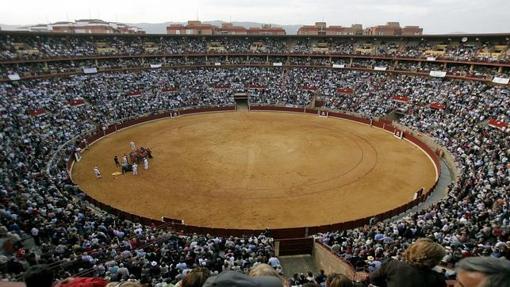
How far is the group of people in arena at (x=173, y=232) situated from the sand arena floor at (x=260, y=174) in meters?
3.21

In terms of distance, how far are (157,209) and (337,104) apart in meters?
39.3

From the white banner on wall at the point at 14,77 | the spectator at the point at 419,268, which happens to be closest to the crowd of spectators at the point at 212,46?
the white banner on wall at the point at 14,77

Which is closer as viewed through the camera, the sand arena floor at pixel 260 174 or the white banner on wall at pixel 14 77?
the sand arena floor at pixel 260 174

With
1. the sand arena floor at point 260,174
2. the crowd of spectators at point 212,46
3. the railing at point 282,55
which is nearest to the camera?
the sand arena floor at point 260,174

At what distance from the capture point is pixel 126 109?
164 ft

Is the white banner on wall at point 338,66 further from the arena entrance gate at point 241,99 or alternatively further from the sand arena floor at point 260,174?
the sand arena floor at point 260,174

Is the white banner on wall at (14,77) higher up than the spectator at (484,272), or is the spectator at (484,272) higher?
the spectator at (484,272)

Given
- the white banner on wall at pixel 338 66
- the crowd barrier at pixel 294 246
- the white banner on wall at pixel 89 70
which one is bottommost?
the crowd barrier at pixel 294 246

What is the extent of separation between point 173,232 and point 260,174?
39.8 ft

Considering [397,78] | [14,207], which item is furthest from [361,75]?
[14,207]

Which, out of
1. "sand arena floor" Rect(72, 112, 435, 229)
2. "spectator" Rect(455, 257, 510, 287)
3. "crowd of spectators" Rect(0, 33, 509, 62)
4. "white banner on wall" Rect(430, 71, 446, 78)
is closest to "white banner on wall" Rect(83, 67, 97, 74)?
"crowd of spectators" Rect(0, 33, 509, 62)

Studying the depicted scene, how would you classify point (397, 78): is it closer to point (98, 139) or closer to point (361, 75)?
point (361, 75)

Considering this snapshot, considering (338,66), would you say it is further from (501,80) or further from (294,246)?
(294,246)

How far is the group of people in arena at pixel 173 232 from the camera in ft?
45.6
